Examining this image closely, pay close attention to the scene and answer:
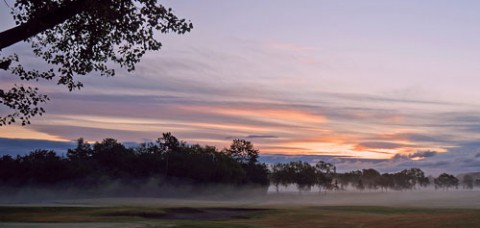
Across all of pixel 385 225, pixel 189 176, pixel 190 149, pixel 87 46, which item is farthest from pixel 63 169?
pixel 87 46

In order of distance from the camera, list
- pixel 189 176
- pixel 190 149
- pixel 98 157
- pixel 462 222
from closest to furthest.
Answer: pixel 462 222 → pixel 98 157 → pixel 189 176 → pixel 190 149

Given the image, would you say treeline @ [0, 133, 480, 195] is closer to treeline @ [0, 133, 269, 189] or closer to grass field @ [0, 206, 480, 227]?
treeline @ [0, 133, 269, 189]

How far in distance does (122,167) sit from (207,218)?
6698cm

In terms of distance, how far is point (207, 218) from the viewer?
5950cm

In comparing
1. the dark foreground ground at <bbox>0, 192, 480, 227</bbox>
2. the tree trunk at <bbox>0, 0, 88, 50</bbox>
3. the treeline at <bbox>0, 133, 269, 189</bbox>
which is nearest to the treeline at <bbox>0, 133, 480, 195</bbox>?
the treeline at <bbox>0, 133, 269, 189</bbox>

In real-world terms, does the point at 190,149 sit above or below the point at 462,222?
above

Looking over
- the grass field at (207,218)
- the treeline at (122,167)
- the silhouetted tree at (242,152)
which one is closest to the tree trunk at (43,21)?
the grass field at (207,218)

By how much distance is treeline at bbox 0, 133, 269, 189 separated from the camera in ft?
352

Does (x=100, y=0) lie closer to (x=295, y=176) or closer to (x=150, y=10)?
(x=150, y=10)

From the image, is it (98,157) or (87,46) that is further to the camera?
(98,157)

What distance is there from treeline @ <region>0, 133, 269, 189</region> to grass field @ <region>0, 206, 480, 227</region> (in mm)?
48210

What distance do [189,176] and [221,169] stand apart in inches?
322

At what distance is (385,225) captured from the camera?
4075cm

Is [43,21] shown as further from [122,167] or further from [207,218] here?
[122,167]
